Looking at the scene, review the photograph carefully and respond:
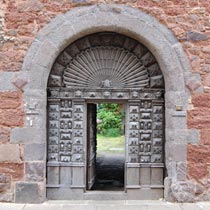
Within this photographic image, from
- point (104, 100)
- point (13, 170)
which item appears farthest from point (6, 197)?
point (104, 100)

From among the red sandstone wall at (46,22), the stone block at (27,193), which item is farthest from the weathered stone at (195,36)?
the stone block at (27,193)

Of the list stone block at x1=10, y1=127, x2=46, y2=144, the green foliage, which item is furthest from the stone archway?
the green foliage

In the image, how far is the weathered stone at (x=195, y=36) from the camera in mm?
4961

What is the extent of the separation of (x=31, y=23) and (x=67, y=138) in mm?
1809

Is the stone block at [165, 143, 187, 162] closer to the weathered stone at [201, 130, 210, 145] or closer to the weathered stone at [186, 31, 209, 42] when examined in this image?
the weathered stone at [201, 130, 210, 145]

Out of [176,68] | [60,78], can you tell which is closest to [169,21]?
[176,68]

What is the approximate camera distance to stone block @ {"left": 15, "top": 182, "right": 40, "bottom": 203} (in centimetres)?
488

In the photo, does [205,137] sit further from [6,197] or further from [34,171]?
[6,197]

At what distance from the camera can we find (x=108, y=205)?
Result: 4863 mm

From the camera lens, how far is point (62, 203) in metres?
4.96

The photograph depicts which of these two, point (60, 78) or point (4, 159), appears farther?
point (60, 78)

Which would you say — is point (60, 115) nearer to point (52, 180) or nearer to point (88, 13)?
point (52, 180)

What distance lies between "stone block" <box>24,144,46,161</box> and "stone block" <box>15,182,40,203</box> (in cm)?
37

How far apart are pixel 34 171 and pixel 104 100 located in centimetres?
150
